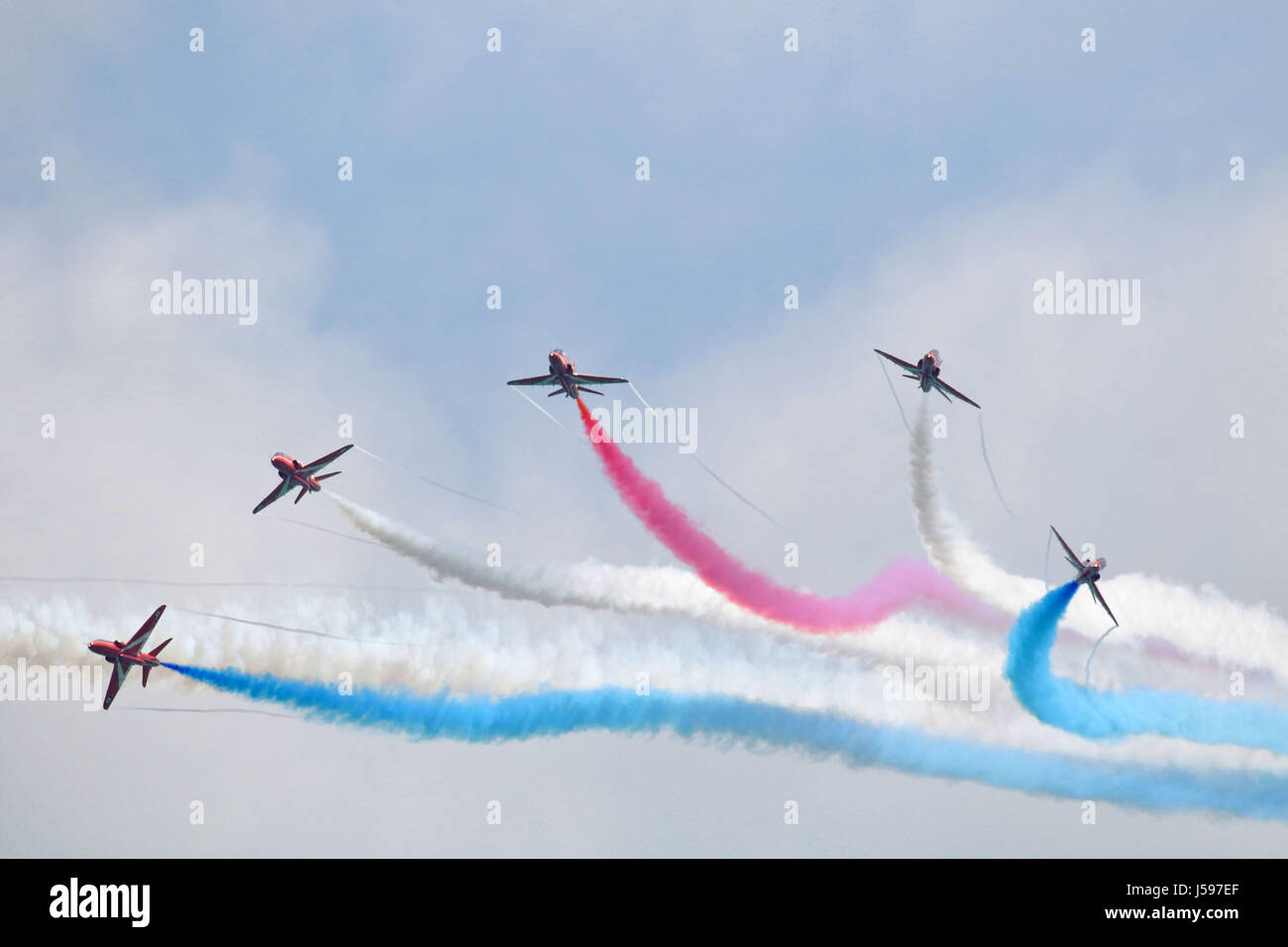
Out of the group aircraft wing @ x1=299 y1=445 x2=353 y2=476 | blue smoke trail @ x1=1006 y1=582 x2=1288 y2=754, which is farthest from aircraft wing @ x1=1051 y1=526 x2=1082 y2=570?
aircraft wing @ x1=299 y1=445 x2=353 y2=476

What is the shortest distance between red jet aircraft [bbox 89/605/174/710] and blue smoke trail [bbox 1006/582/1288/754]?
50.5 m

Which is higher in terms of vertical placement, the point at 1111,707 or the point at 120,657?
the point at 120,657

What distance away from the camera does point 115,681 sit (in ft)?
242

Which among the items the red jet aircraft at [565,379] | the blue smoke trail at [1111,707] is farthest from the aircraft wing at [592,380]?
the blue smoke trail at [1111,707]

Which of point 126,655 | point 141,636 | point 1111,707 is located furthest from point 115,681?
point 1111,707

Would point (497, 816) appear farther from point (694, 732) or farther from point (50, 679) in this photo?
point (50, 679)

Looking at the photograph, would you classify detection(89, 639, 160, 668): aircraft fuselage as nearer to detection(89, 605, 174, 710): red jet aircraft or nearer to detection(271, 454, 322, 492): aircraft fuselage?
detection(89, 605, 174, 710): red jet aircraft

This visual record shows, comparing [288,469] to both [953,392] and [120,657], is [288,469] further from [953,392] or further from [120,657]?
[953,392]

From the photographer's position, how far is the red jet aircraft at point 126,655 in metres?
73.2

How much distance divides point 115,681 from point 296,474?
16.2 meters

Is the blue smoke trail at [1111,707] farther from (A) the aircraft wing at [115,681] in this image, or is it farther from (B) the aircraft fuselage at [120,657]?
(A) the aircraft wing at [115,681]

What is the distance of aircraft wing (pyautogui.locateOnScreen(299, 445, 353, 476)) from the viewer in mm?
75000

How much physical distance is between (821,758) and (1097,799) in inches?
615

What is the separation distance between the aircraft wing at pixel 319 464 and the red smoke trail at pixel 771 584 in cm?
1469
